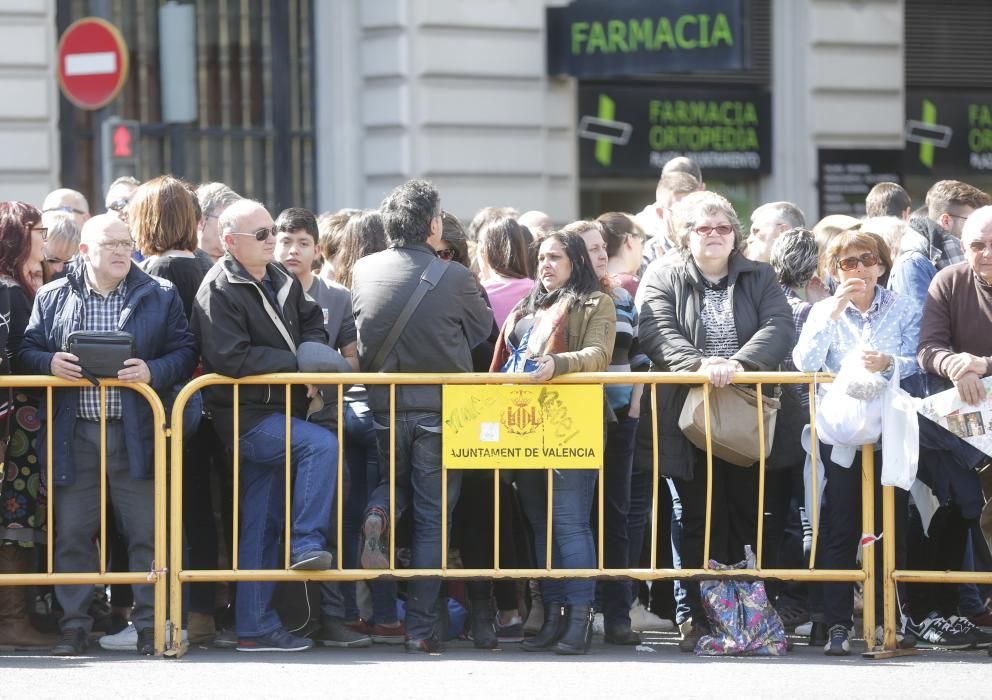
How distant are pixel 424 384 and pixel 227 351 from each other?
2.79 ft

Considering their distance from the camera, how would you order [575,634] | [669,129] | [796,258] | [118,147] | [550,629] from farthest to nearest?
[669,129], [118,147], [796,258], [550,629], [575,634]

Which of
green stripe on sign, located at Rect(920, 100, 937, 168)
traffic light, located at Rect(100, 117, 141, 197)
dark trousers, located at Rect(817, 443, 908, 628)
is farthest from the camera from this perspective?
green stripe on sign, located at Rect(920, 100, 937, 168)

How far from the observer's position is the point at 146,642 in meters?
7.87

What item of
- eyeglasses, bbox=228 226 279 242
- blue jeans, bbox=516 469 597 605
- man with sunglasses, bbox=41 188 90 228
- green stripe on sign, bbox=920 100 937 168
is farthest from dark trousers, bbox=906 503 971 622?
green stripe on sign, bbox=920 100 937 168

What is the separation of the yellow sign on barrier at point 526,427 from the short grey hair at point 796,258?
144cm

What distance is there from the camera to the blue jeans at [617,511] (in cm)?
823

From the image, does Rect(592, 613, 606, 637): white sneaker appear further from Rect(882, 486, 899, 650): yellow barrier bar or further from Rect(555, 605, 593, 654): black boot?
Rect(882, 486, 899, 650): yellow barrier bar

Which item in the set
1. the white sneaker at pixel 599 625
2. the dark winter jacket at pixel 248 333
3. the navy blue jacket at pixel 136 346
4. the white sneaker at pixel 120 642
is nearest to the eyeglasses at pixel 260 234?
the dark winter jacket at pixel 248 333

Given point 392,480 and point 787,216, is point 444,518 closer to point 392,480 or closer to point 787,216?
point 392,480

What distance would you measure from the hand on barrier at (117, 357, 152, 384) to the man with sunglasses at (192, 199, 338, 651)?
0.89ft

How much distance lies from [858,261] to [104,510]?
345 centimetres

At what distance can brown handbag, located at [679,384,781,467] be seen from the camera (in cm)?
788

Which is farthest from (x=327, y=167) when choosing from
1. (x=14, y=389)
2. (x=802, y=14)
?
(x=14, y=389)

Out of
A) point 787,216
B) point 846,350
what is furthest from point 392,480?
point 787,216
